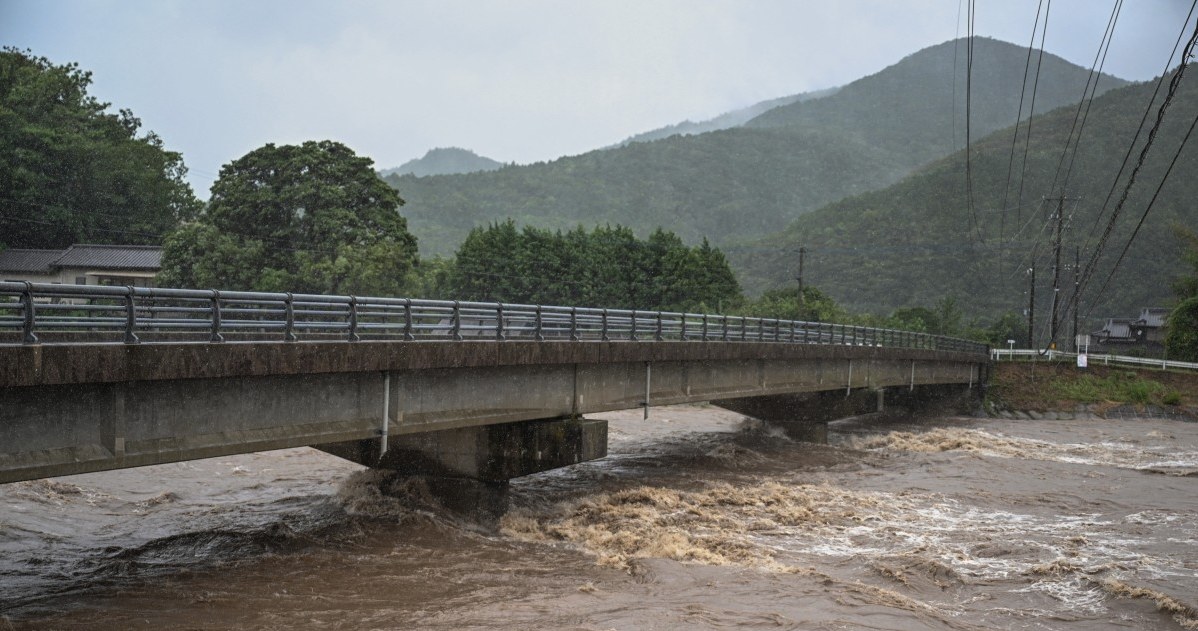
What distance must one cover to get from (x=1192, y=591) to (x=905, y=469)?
14.8 metres

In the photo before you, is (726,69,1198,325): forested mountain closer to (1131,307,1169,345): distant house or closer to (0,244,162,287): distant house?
(1131,307,1169,345): distant house

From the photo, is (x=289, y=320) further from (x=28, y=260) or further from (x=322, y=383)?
(x=28, y=260)

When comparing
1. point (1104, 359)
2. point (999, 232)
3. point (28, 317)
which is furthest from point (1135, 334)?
point (28, 317)

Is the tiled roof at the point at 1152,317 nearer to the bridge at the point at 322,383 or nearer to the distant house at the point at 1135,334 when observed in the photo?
the distant house at the point at 1135,334

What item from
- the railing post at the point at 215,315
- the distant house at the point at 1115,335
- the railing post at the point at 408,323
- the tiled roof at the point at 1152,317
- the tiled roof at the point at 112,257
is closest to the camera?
the railing post at the point at 215,315

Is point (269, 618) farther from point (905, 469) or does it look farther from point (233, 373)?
point (905, 469)

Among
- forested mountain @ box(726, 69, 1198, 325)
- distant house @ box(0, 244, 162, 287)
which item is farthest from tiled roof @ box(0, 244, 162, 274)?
forested mountain @ box(726, 69, 1198, 325)

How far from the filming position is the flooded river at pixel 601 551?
13.1 m

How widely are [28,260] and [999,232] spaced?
119624mm

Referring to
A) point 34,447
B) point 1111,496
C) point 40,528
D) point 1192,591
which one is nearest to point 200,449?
point 34,447

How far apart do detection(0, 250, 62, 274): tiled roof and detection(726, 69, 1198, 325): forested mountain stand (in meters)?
94.0

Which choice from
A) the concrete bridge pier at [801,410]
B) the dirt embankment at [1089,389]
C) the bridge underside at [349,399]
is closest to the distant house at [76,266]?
the concrete bridge pier at [801,410]

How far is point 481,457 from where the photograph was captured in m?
19.1

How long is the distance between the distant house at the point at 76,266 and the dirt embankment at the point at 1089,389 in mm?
51735
